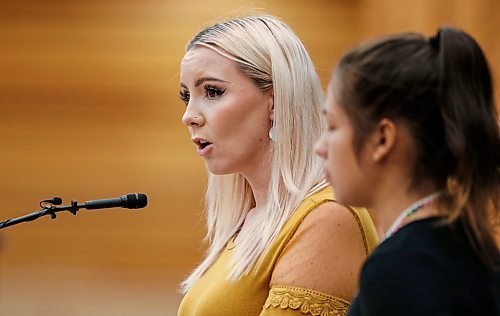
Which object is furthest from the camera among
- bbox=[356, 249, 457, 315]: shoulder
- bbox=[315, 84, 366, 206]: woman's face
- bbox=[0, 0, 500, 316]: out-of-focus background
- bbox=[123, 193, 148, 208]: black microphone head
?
bbox=[0, 0, 500, 316]: out-of-focus background

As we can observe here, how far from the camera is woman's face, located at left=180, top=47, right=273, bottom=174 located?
186 cm

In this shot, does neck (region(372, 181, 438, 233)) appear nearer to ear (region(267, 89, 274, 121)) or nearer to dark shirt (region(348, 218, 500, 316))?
dark shirt (region(348, 218, 500, 316))

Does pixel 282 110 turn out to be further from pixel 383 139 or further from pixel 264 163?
pixel 383 139

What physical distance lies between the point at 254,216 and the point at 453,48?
0.90 m

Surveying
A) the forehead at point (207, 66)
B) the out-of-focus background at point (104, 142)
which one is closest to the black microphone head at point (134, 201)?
the forehead at point (207, 66)

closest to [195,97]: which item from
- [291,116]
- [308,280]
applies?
[291,116]

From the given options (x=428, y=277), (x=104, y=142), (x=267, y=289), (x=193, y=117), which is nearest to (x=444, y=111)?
(x=428, y=277)

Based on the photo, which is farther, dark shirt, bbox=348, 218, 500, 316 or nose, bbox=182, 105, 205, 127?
nose, bbox=182, 105, 205, 127

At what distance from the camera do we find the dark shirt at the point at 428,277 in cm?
103

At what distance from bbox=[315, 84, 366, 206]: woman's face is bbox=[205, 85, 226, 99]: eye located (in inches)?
27.8

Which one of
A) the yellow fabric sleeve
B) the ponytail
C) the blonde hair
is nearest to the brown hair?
the ponytail

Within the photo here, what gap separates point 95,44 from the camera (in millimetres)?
5660

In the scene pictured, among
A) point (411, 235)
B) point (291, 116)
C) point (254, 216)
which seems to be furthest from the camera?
point (254, 216)

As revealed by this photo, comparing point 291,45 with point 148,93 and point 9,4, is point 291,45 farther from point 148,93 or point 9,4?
point 9,4
